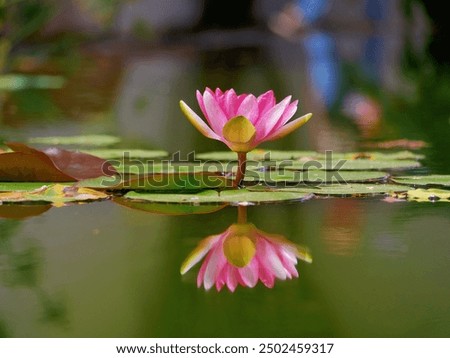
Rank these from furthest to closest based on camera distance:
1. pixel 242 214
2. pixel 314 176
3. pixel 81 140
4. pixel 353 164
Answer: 1. pixel 81 140
2. pixel 353 164
3. pixel 314 176
4. pixel 242 214

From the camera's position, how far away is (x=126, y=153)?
5.79 feet

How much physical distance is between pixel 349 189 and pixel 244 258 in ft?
1.24

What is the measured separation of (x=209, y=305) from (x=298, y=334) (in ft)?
0.35

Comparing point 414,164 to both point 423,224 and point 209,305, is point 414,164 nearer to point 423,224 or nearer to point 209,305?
point 423,224

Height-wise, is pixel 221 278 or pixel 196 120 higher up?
pixel 196 120

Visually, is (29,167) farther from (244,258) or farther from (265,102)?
(244,258)

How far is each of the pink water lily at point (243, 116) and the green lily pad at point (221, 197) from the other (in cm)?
7

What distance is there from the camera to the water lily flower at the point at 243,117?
48.3 inches

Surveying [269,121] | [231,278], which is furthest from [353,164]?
[231,278]

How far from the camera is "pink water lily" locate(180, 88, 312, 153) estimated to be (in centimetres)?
123

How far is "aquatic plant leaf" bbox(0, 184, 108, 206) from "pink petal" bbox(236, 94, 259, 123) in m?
0.23

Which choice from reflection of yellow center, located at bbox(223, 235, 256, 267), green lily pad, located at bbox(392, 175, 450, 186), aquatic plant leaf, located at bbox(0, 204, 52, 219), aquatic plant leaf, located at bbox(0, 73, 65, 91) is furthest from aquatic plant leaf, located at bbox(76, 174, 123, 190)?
aquatic plant leaf, located at bbox(0, 73, 65, 91)

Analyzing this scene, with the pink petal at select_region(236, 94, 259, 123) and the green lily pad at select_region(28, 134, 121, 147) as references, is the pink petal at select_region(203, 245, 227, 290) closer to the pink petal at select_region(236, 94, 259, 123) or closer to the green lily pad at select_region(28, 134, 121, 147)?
the pink petal at select_region(236, 94, 259, 123)

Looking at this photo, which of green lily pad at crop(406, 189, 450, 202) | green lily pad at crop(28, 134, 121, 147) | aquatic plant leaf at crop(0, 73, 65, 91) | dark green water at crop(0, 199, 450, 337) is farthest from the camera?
aquatic plant leaf at crop(0, 73, 65, 91)
